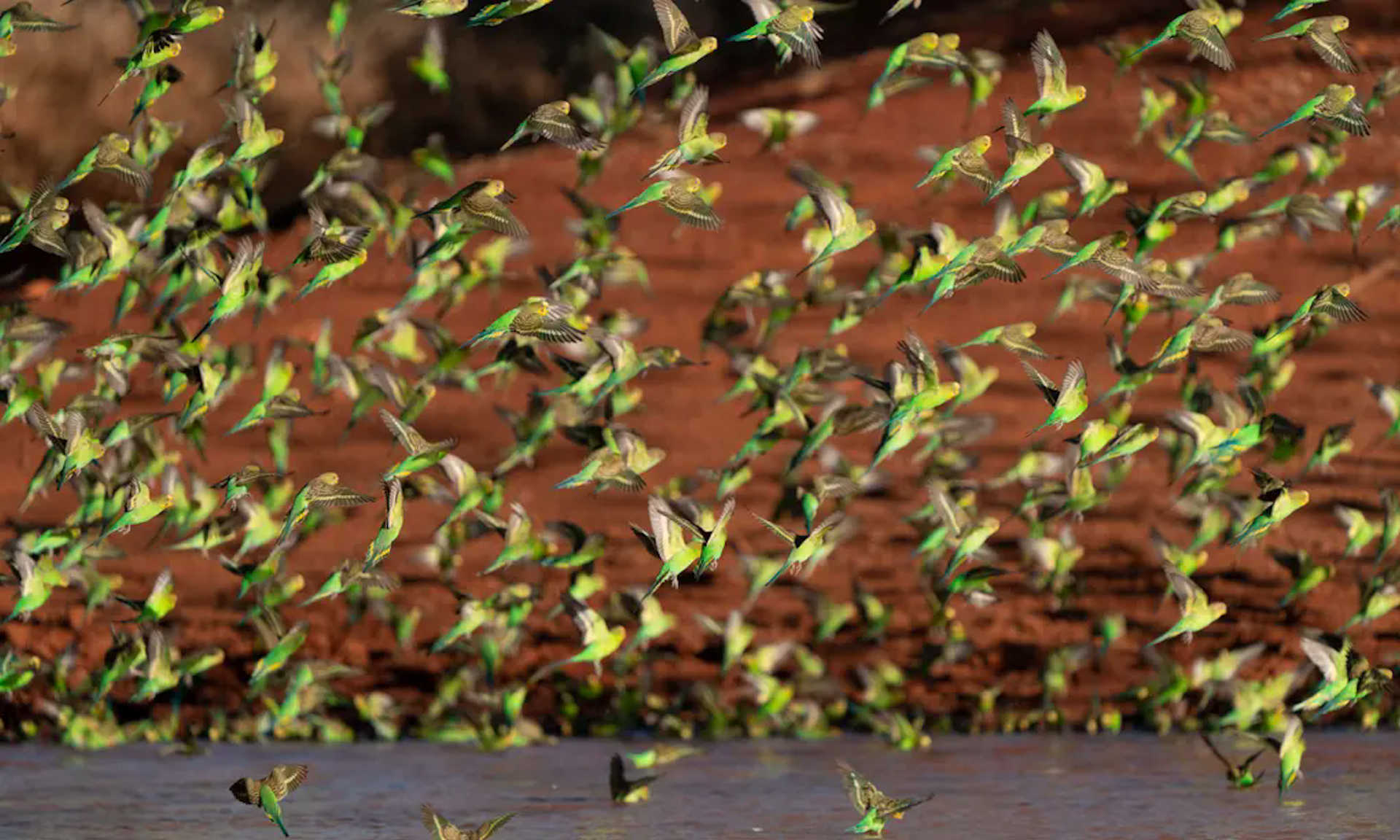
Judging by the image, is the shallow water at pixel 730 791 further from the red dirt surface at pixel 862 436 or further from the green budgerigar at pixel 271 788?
the red dirt surface at pixel 862 436

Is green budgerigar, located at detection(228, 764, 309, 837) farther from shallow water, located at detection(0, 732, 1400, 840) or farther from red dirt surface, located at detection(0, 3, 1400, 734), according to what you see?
red dirt surface, located at detection(0, 3, 1400, 734)

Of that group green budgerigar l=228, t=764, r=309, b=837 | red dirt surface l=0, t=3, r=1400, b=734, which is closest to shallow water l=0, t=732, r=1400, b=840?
green budgerigar l=228, t=764, r=309, b=837

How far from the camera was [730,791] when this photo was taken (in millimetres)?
8359

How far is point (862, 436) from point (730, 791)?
339 cm

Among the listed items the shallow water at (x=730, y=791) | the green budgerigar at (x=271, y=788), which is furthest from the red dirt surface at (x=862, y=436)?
the green budgerigar at (x=271, y=788)

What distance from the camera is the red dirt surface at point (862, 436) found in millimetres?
10703

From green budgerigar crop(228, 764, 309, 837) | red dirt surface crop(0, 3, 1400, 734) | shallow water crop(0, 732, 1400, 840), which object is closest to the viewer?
green budgerigar crop(228, 764, 309, 837)

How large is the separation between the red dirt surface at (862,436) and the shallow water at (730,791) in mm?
663

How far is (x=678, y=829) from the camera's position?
24.0 ft

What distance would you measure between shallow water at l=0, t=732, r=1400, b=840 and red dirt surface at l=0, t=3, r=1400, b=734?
0.66 m

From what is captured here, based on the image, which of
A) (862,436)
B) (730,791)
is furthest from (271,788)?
(862,436)

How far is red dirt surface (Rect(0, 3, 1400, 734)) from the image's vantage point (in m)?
10.7

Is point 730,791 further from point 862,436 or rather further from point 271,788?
point 862,436

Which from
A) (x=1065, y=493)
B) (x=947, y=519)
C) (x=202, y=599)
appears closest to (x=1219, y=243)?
(x=1065, y=493)
